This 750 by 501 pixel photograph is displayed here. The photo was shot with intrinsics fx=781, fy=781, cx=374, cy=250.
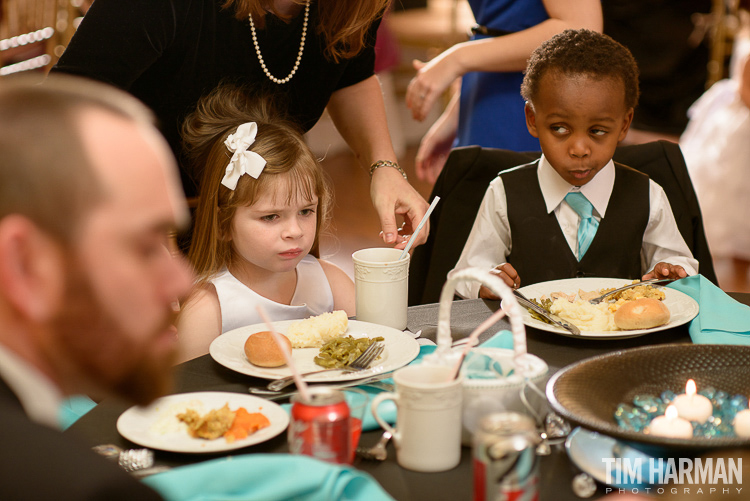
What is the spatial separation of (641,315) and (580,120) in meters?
0.61

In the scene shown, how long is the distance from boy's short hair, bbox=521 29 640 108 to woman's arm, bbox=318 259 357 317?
68 cm

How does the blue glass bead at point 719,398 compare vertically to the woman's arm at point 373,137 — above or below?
below

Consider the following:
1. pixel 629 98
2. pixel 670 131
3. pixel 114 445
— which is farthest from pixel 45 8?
pixel 670 131

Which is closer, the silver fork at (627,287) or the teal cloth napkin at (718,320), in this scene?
the teal cloth napkin at (718,320)

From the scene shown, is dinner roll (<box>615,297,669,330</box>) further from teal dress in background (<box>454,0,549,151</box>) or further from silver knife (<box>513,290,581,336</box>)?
teal dress in background (<box>454,0,549,151</box>)

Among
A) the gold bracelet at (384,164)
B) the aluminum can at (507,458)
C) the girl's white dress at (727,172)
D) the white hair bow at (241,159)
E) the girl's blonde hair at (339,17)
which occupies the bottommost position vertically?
the girl's white dress at (727,172)

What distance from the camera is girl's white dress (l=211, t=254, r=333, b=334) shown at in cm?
181

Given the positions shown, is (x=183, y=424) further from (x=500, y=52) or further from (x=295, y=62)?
(x=500, y=52)

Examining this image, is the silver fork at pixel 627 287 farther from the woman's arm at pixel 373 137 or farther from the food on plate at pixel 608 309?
the woman's arm at pixel 373 137

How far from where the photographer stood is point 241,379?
131 centimetres

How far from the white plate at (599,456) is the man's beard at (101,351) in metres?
0.54

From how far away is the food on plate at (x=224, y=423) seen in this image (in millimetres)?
1074

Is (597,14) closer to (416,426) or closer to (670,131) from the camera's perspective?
(416,426)

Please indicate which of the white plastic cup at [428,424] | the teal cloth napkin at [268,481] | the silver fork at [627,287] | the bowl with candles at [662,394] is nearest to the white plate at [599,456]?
the bowl with candles at [662,394]
